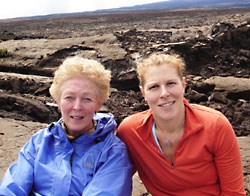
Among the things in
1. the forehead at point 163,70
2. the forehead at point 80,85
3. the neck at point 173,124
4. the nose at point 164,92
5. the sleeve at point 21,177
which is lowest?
the sleeve at point 21,177

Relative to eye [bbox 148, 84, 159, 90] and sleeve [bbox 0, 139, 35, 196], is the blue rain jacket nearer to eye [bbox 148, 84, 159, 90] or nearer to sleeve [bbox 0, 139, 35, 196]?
sleeve [bbox 0, 139, 35, 196]

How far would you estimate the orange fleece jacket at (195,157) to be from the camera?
299 centimetres

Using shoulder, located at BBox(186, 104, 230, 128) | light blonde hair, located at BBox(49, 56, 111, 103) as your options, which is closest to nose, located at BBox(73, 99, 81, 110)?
light blonde hair, located at BBox(49, 56, 111, 103)

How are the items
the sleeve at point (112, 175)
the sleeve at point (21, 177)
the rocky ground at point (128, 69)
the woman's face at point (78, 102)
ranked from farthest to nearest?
1. the rocky ground at point (128, 69)
2. the woman's face at point (78, 102)
3. the sleeve at point (21, 177)
4. the sleeve at point (112, 175)

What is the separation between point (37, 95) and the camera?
34.8 ft

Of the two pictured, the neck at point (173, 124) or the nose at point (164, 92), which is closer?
the nose at point (164, 92)

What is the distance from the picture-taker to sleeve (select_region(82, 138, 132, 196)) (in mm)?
2816

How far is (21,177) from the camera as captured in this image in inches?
118

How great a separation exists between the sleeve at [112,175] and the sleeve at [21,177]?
430mm

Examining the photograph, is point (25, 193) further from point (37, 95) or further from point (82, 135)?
point (37, 95)

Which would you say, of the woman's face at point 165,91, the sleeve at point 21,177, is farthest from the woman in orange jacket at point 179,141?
the sleeve at point 21,177

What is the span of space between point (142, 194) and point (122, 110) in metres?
5.44

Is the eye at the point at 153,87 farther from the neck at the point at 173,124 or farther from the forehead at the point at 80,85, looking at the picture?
the forehead at the point at 80,85

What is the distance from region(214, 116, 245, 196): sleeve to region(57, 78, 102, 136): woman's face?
0.89 meters
